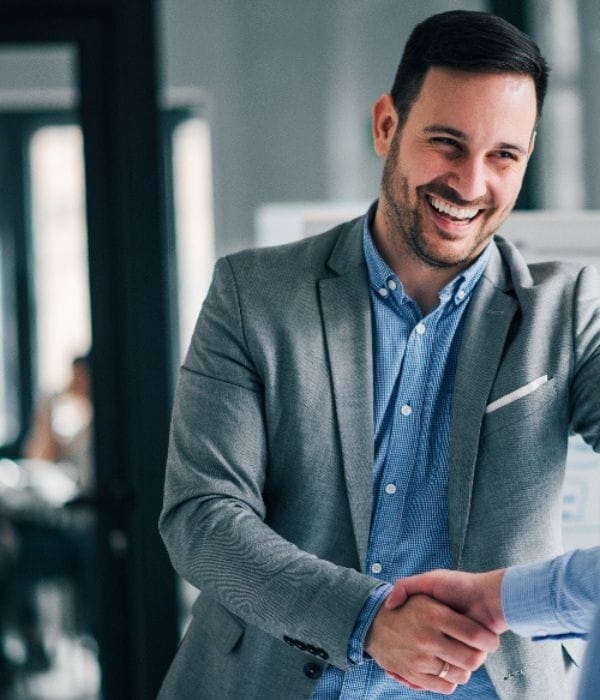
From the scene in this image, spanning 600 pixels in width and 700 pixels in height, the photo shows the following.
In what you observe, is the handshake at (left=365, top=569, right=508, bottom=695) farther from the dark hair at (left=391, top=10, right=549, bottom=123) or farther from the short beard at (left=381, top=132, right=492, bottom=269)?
the dark hair at (left=391, top=10, right=549, bottom=123)

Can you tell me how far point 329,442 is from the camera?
4.84 ft

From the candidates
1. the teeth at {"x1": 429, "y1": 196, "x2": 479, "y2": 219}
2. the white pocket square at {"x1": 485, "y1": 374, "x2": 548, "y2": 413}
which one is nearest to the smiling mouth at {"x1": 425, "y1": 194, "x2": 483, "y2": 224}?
the teeth at {"x1": 429, "y1": 196, "x2": 479, "y2": 219}

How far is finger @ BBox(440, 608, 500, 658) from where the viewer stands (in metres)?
1.31

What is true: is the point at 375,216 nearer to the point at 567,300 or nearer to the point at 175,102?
the point at 567,300

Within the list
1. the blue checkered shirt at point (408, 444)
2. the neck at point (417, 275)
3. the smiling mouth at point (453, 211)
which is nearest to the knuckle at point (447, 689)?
the blue checkered shirt at point (408, 444)

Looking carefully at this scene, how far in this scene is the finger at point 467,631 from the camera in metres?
1.31

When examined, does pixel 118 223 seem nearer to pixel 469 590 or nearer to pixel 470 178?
pixel 470 178

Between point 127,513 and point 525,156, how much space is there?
6.41 ft

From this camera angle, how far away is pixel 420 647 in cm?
129

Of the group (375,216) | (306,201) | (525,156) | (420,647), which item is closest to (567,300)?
(525,156)

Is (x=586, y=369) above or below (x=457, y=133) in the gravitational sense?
below

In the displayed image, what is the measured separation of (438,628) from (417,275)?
0.54m

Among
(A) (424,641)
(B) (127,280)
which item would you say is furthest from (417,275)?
(B) (127,280)

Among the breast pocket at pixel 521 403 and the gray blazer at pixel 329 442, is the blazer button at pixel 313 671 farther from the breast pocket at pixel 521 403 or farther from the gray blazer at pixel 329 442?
the breast pocket at pixel 521 403
